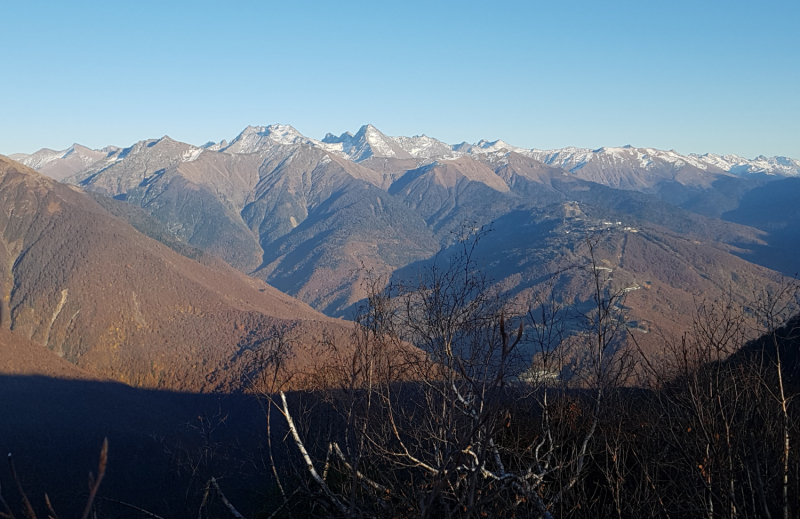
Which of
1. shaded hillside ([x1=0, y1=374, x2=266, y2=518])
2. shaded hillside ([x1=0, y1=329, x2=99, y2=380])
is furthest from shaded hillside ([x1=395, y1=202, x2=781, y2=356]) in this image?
shaded hillside ([x1=0, y1=329, x2=99, y2=380])

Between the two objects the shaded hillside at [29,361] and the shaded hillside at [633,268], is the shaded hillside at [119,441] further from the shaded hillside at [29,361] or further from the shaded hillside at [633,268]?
the shaded hillside at [633,268]

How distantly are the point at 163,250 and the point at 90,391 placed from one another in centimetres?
4578

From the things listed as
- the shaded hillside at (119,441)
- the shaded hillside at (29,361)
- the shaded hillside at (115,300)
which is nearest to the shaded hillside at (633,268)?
the shaded hillside at (115,300)

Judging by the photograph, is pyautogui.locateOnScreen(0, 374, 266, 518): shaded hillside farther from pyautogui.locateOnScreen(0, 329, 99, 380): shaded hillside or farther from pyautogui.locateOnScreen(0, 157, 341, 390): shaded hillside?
pyautogui.locateOnScreen(0, 157, 341, 390): shaded hillside

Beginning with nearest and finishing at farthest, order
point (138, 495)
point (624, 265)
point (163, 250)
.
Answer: point (138, 495) < point (163, 250) < point (624, 265)

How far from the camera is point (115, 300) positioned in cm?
7669

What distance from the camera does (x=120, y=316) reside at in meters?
74.4

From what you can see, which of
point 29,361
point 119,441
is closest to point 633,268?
point 119,441

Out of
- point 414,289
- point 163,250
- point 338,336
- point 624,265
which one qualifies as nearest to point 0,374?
point 338,336

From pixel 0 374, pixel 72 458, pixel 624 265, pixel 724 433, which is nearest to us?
pixel 724 433

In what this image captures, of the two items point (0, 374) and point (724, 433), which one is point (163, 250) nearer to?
point (0, 374)

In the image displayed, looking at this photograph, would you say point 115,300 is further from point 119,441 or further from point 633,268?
point 633,268

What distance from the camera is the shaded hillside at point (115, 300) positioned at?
224ft

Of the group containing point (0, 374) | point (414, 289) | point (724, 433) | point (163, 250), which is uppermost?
point (414, 289)
